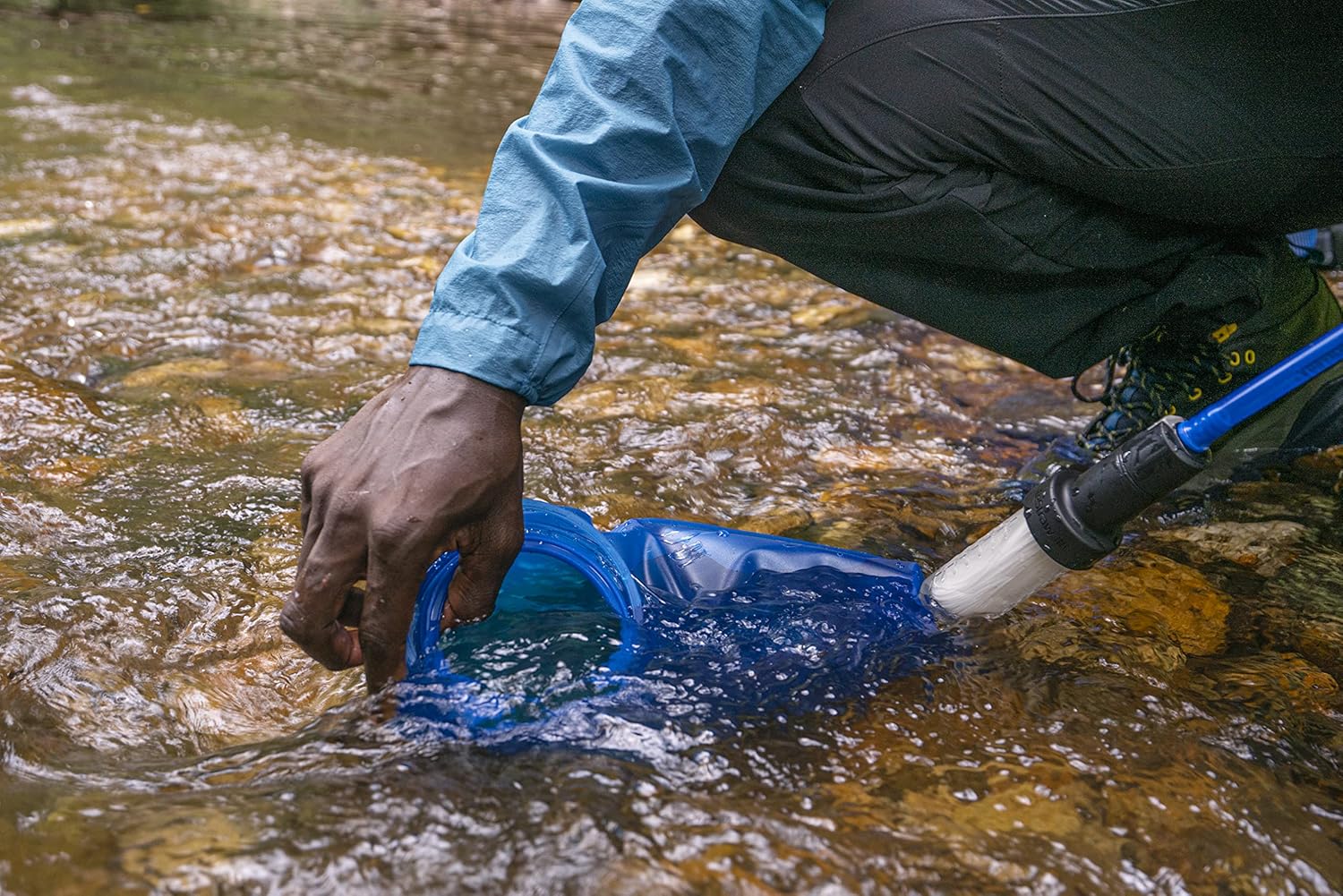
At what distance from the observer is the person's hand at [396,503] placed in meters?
1.14

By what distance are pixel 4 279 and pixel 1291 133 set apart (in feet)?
9.16

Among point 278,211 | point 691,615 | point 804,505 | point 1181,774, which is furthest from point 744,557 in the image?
point 278,211

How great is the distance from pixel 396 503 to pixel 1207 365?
1.37m

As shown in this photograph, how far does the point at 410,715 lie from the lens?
4.16ft

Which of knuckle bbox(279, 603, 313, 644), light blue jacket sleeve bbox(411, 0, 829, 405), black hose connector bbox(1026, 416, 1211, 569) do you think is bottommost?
knuckle bbox(279, 603, 313, 644)

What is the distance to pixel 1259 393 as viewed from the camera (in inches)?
53.5

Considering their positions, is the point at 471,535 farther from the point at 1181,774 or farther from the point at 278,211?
the point at 278,211

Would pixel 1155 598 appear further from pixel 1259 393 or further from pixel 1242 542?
pixel 1259 393

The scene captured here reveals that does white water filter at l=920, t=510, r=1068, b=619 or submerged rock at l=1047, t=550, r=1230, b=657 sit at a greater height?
white water filter at l=920, t=510, r=1068, b=619

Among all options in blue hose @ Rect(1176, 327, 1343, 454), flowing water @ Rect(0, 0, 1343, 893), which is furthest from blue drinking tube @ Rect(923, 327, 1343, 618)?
flowing water @ Rect(0, 0, 1343, 893)

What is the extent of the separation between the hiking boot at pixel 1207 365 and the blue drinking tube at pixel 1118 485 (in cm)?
47

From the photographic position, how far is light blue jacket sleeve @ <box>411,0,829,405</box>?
1.22m

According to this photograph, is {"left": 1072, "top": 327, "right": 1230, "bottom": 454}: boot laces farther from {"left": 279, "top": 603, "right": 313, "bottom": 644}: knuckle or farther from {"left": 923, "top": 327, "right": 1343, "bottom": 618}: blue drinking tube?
{"left": 279, "top": 603, "right": 313, "bottom": 644}: knuckle

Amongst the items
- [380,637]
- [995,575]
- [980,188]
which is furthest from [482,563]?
[980,188]
